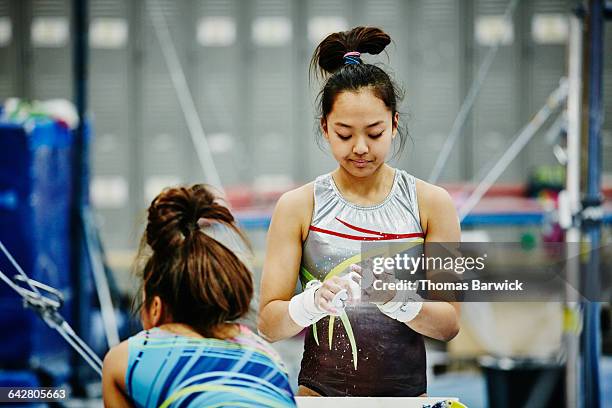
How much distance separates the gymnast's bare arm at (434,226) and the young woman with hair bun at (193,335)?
49cm

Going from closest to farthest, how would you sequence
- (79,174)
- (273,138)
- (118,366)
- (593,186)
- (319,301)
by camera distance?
(118,366) < (319,301) < (593,186) < (79,174) < (273,138)

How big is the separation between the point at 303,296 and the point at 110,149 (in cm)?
232

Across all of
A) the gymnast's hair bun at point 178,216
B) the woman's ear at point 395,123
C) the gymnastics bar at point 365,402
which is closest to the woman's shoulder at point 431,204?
the woman's ear at point 395,123

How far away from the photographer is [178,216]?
5.05 feet

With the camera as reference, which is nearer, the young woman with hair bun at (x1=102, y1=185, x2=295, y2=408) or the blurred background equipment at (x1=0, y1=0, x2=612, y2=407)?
the young woman with hair bun at (x1=102, y1=185, x2=295, y2=408)

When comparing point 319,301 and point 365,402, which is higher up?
point 319,301

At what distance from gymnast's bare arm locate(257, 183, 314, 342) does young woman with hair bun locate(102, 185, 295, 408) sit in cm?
36

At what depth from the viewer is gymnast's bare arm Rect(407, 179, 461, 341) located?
6.33 ft

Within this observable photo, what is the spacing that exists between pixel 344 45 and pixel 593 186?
1006 millimetres

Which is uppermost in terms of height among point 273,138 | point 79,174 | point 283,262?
point 273,138

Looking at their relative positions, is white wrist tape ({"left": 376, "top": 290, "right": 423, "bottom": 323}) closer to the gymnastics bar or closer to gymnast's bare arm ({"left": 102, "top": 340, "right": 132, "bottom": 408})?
the gymnastics bar

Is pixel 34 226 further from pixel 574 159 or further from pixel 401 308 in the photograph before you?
pixel 574 159

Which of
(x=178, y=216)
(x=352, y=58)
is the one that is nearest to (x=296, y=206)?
(x=352, y=58)

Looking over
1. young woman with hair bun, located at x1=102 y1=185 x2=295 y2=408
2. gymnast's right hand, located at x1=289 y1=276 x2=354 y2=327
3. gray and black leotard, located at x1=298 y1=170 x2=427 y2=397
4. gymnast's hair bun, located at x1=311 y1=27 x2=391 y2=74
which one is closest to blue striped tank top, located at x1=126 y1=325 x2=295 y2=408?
young woman with hair bun, located at x1=102 y1=185 x2=295 y2=408
